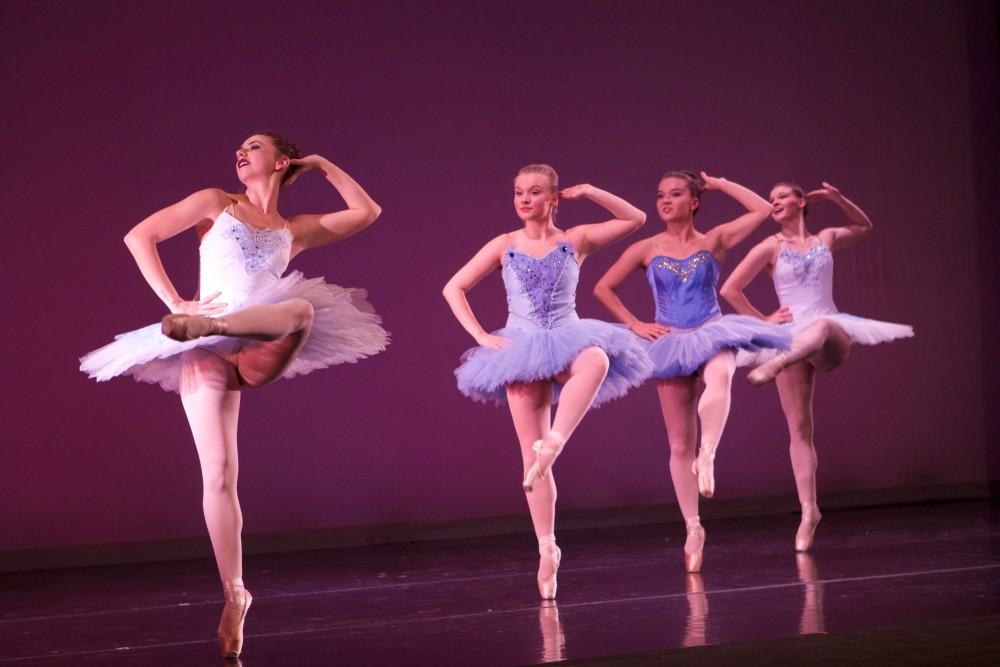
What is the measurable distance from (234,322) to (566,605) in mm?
1543

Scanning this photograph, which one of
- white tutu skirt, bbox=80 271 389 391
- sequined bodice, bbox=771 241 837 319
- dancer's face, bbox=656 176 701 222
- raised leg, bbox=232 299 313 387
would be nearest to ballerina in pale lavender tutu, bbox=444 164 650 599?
dancer's face, bbox=656 176 701 222

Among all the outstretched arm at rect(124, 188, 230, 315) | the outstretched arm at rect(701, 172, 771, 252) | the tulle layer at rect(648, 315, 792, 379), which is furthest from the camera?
the outstretched arm at rect(701, 172, 771, 252)

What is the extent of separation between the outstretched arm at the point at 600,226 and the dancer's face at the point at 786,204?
116 cm

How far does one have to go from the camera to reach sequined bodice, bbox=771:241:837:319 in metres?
5.74

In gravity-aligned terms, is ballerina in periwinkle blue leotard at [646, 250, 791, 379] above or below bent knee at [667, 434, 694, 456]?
above

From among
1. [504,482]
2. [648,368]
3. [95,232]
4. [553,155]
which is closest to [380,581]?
[648,368]

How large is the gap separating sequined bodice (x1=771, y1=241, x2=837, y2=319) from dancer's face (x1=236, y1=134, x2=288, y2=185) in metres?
2.65

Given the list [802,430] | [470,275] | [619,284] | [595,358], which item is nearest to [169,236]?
[470,275]

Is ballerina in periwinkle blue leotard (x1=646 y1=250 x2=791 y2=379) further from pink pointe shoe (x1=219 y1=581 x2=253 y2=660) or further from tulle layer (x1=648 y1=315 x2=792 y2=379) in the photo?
pink pointe shoe (x1=219 y1=581 x2=253 y2=660)

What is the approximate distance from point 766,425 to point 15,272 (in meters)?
4.01

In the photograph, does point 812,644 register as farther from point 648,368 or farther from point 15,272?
point 15,272

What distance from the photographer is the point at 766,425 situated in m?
7.37

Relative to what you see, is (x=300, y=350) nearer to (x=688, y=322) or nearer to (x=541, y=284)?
(x=541, y=284)

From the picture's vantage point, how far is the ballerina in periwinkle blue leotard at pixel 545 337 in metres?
4.45
